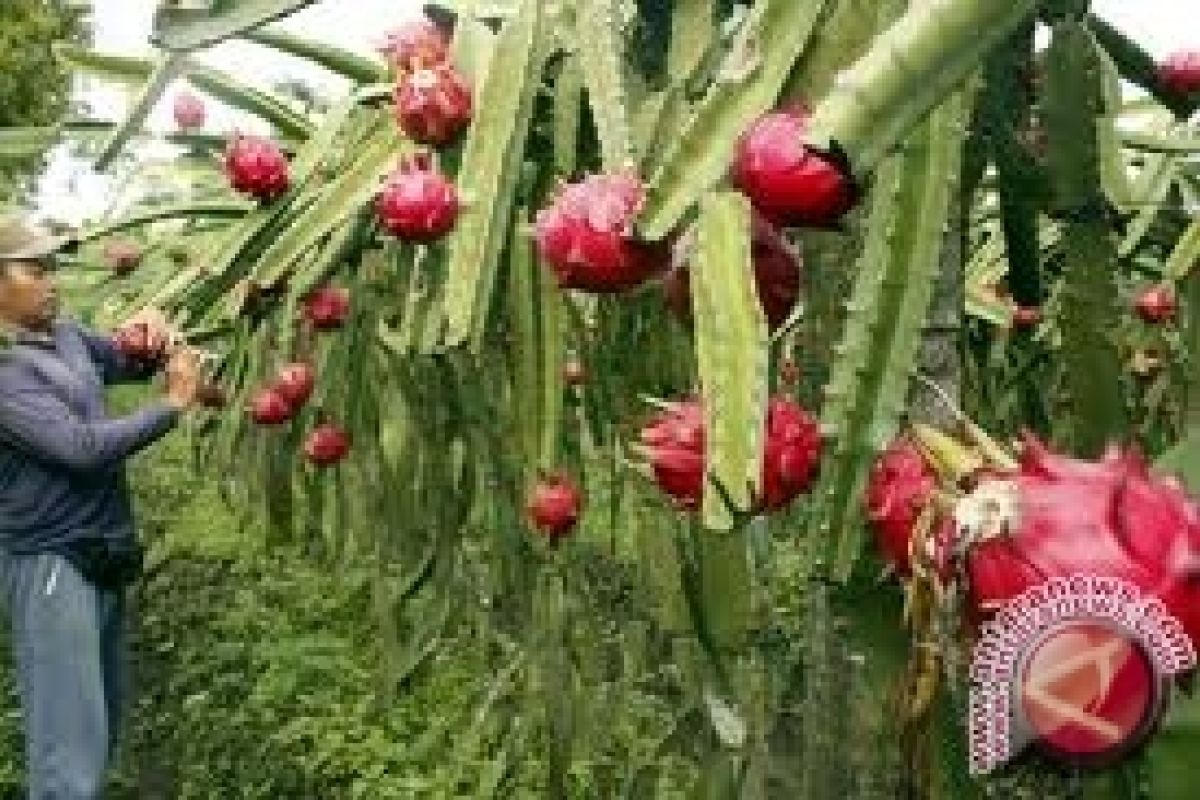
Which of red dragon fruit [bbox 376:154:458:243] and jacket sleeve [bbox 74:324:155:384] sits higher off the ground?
red dragon fruit [bbox 376:154:458:243]

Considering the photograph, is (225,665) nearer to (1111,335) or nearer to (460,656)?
(460,656)

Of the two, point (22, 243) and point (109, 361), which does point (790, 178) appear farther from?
point (109, 361)

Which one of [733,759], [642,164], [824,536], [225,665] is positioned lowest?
[225,665]

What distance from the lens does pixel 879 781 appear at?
1652 millimetres

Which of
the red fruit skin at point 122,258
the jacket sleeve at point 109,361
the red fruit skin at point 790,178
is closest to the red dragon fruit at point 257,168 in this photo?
the jacket sleeve at point 109,361

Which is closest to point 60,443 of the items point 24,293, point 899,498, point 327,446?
point 24,293

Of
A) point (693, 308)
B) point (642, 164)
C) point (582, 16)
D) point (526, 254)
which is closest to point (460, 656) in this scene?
point (526, 254)

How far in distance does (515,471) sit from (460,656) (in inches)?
76.2

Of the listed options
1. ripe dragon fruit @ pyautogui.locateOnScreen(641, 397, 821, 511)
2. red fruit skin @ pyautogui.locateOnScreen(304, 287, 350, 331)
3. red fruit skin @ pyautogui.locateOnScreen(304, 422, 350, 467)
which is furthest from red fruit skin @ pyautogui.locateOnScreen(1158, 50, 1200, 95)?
red fruit skin @ pyautogui.locateOnScreen(304, 422, 350, 467)

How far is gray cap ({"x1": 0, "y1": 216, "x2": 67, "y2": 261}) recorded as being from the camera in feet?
11.6

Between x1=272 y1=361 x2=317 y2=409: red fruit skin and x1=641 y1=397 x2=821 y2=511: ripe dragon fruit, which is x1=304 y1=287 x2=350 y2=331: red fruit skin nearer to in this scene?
x1=272 y1=361 x2=317 y2=409: red fruit skin

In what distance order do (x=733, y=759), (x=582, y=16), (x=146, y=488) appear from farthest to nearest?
1. (x=146, y=488)
2. (x=733, y=759)
3. (x=582, y=16)

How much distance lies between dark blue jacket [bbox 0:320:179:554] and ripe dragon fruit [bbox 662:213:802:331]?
2.30 meters

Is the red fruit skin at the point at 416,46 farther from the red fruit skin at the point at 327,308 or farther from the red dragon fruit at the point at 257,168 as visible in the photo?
the red fruit skin at the point at 327,308
